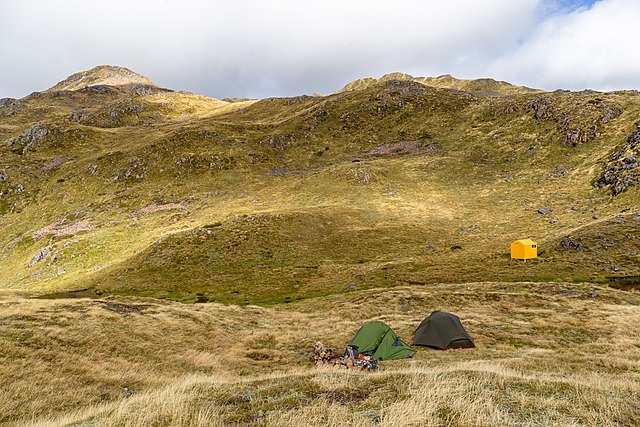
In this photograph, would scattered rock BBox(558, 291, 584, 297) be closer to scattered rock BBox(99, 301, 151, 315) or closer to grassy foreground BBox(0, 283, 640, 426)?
grassy foreground BBox(0, 283, 640, 426)

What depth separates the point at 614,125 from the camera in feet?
291

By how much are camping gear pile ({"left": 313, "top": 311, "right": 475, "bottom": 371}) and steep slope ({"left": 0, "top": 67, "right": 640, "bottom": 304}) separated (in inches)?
812

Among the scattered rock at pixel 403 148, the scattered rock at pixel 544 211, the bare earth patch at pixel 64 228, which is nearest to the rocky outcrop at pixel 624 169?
the scattered rock at pixel 544 211

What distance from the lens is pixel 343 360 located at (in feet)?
79.1

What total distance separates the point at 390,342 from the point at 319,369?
9061 millimetres

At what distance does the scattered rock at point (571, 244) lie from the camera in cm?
5166

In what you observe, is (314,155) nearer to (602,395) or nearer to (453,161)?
(453,161)

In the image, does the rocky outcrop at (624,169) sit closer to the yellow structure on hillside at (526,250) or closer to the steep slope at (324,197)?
the steep slope at (324,197)

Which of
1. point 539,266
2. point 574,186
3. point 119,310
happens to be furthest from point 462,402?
point 574,186

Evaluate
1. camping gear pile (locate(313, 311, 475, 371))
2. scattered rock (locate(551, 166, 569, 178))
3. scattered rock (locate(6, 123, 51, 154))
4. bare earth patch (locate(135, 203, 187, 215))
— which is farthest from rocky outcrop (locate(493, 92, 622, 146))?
scattered rock (locate(6, 123, 51, 154))

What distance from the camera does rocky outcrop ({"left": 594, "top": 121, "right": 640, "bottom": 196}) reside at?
216ft

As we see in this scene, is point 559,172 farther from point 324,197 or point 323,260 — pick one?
point 323,260

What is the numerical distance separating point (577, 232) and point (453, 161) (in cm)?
4805

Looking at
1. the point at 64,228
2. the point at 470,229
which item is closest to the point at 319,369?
the point at 470,229
